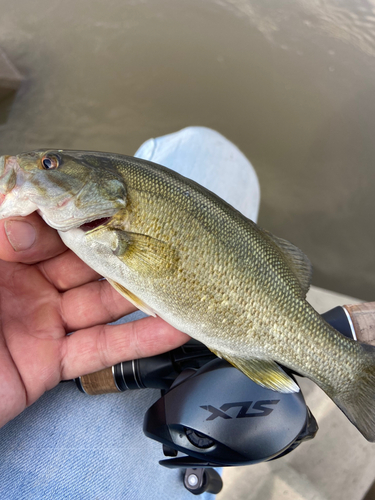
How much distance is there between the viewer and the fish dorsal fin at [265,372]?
1097mm

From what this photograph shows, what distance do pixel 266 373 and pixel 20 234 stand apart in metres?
1.04

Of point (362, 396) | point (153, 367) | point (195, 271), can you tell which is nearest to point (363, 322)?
point (362, 396)

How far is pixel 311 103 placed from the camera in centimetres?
351

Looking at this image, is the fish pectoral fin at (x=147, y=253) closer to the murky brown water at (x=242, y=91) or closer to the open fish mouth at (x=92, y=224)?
the open fish mouth at (x=92, y=224)

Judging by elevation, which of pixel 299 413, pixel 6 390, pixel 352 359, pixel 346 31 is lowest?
pixel 6 390

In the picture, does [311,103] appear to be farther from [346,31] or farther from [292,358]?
[292,358]

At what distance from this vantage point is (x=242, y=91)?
3574 mm

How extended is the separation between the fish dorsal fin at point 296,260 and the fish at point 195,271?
0.40ft

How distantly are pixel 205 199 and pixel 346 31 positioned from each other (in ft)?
13.4

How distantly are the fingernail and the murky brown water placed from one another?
7.93 ft

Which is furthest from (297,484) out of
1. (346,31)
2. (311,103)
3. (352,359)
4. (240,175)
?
(346,31)

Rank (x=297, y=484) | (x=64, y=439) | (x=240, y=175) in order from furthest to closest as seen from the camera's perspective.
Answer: (x=240, y=175) < (x=297, y=484) < (x=64, y=439)

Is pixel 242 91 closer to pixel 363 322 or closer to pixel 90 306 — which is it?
pixel 363 322

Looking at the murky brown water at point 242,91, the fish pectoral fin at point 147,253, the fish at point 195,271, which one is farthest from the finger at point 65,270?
the murky brown water at point 242,91
